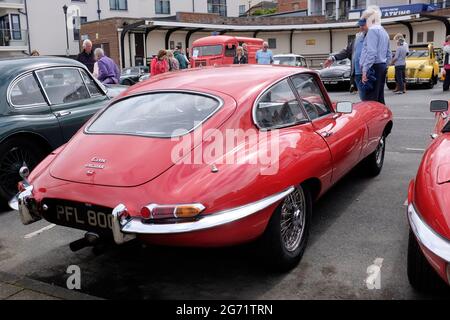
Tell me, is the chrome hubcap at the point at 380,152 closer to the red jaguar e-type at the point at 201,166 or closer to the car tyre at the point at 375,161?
the car tyre at the point at 375,161

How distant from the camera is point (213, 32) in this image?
1351 inches

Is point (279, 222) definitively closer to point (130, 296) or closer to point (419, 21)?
point (130, 296)

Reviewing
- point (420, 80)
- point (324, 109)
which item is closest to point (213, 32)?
point (420, 80)

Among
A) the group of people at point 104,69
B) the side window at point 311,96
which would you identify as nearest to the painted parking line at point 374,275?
the side window at point 311,96

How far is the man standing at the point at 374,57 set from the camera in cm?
703

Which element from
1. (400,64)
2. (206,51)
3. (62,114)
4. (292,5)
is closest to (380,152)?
(62,114)

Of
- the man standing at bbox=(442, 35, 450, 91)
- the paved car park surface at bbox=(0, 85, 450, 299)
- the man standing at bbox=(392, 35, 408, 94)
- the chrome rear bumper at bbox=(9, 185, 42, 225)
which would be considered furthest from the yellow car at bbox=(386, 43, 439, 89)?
the chrome rear bumper at bbox=(9, 185, 42, 225)

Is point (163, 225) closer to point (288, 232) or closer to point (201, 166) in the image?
point (201, 166)

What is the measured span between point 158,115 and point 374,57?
455 centimetres

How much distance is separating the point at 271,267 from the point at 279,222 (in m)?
0.36

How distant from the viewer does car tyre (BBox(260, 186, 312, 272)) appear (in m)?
3.10

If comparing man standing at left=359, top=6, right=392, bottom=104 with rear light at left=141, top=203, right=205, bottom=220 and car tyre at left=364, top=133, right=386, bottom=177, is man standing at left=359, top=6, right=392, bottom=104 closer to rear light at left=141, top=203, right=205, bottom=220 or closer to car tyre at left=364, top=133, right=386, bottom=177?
car tyre at left=364, top=133, right=386, bottom=177

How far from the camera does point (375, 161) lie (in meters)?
5.54

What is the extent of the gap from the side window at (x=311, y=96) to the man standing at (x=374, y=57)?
2.85 m
